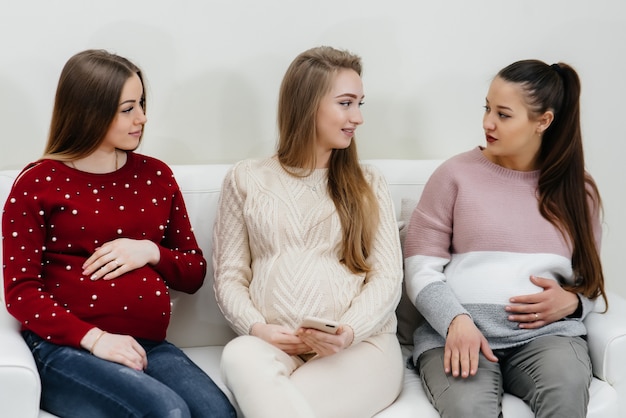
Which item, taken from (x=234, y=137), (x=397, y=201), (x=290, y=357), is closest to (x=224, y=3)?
(x=234, y=137)

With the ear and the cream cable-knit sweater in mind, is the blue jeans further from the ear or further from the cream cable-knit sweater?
the ear

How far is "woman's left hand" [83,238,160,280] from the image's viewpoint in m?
1.78

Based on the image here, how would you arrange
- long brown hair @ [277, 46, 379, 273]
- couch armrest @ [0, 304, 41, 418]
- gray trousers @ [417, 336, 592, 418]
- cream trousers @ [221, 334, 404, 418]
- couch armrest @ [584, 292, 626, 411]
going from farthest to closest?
1. long brown hair @ [277, 46, 379, 273]
2. couch armrest @ [584, 292, 626, 411]
3. gray trousers @ [417, 336, 592, 418]
4. cream trousers @ [221, 334, 404, 418]
5. couch armrest @ [0, 304, 41, 418]

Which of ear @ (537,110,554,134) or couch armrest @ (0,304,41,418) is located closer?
couch armrest @ (0,304,41,418)

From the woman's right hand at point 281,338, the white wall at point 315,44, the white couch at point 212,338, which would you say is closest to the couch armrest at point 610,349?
the white couch at point 212,338

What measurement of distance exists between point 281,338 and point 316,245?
28cm

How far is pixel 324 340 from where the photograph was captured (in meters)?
1.73

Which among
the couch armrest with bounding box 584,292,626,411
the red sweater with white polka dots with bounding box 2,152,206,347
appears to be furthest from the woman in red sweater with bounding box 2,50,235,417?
the couch armrest with bounding box 584,292,626,411

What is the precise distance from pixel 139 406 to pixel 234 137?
102 centimetres

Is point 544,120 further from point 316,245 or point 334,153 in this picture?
point 316,245

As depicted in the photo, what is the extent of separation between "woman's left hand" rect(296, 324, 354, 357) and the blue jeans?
0.21m

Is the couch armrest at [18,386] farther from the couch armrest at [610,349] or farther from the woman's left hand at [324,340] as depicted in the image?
the couch armrest at [610,349]

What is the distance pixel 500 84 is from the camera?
2.03 m

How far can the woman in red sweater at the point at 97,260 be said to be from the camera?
1.66 m
